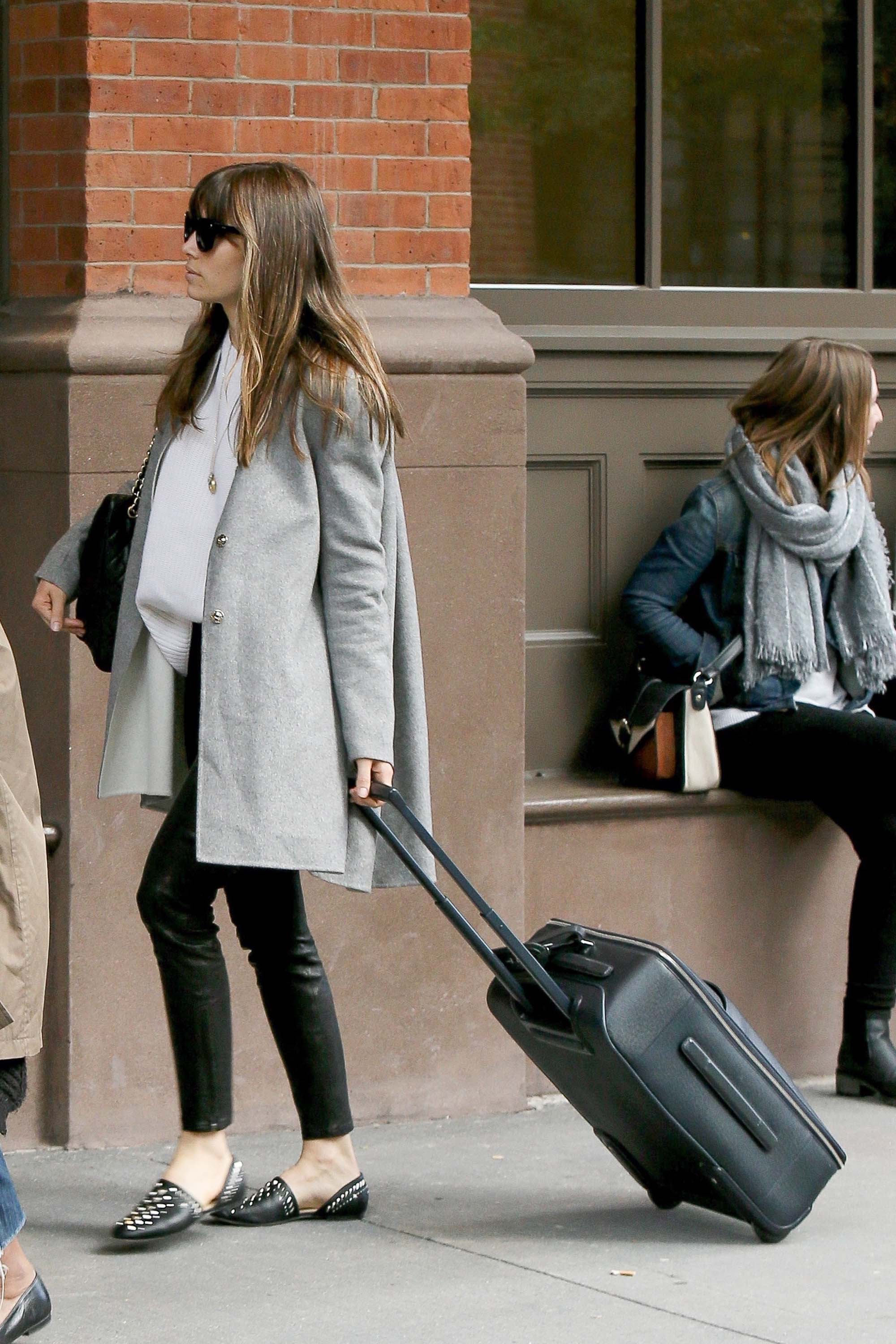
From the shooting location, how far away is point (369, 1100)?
548cm

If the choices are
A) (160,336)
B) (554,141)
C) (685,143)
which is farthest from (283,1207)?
(685,143)

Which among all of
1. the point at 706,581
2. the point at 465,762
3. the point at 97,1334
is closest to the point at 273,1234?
the point at 97,1334

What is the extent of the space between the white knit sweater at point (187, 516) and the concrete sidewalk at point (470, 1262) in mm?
1181

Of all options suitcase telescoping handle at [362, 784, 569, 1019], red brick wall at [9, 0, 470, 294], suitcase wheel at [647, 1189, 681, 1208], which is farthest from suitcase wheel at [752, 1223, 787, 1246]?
red brick wall at [9, 0, 470, 294]

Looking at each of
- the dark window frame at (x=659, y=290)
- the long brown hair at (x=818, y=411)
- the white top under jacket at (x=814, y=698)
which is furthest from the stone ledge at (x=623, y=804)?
the dark window frame at (x=659, y=290)

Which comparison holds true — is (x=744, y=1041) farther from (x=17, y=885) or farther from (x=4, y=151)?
(x=4, y=151)

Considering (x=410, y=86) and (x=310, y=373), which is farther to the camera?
(x=410, y=86)

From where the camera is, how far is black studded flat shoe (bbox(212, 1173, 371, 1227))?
4527 mm

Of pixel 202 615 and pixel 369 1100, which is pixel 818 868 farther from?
pixel 202 615

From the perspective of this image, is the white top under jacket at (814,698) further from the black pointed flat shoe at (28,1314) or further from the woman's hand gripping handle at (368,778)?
the black pointed flat shoe at (28,1314)

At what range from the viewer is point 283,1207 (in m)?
4.56

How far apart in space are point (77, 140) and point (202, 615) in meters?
1.50

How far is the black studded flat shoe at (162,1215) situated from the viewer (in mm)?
4359

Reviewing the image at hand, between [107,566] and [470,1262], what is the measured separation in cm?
156
